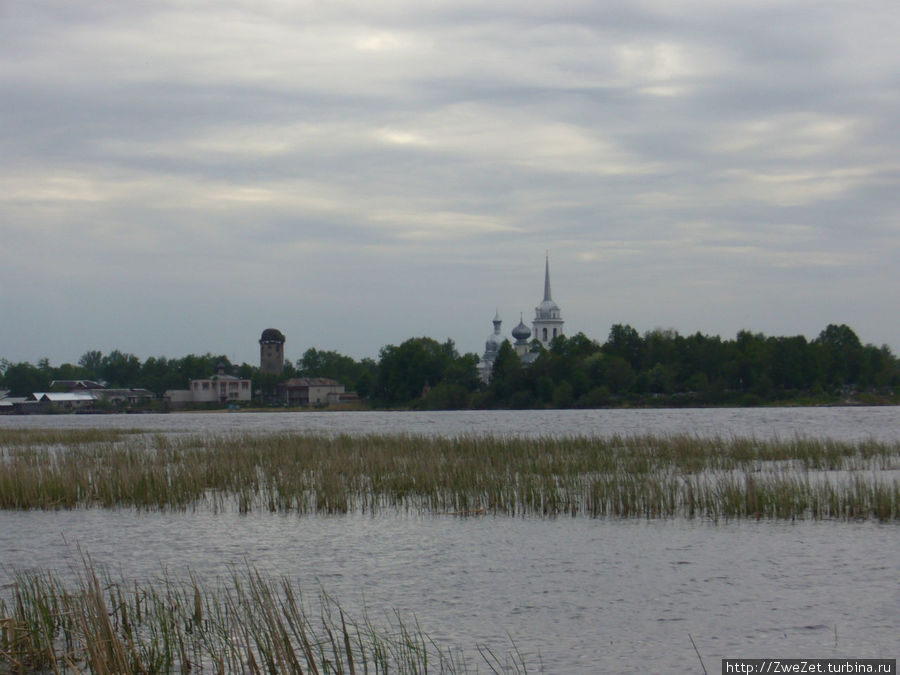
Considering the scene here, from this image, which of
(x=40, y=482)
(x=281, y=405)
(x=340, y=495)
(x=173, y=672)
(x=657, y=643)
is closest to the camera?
(x=173, y=672)

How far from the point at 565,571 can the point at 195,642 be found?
256 inches

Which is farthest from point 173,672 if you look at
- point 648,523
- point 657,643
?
point 648,523

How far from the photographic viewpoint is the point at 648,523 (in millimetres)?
19734

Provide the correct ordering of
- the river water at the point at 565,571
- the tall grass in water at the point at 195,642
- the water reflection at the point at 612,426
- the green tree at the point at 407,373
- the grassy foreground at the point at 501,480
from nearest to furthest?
the tall grass in water at the point at 195,642
the river water at the point at 565,571
the grassy foreground at the point at 501,480
the water reflection at the point at 612,426
the green tree at the point at 407,373

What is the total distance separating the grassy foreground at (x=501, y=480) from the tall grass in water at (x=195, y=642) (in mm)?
9946

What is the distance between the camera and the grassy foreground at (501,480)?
816 inches

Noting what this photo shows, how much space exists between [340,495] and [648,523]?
6.90 meters

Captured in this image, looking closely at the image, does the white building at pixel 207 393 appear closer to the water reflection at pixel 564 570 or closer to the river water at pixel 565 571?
the river water at pixel 565 571

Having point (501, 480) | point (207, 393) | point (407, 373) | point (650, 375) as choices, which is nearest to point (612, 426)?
point (501, 480)

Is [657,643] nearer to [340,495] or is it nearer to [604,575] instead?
[604,575]

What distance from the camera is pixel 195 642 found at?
10.8 metres

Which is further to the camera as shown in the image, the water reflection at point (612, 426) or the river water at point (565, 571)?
the water reflection at point (612, 426)

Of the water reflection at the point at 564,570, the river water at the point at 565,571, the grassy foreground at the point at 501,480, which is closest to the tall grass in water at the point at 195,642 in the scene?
the river water at the point at 565,571

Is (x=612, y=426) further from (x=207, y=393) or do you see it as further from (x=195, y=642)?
(x=207, y=393)
